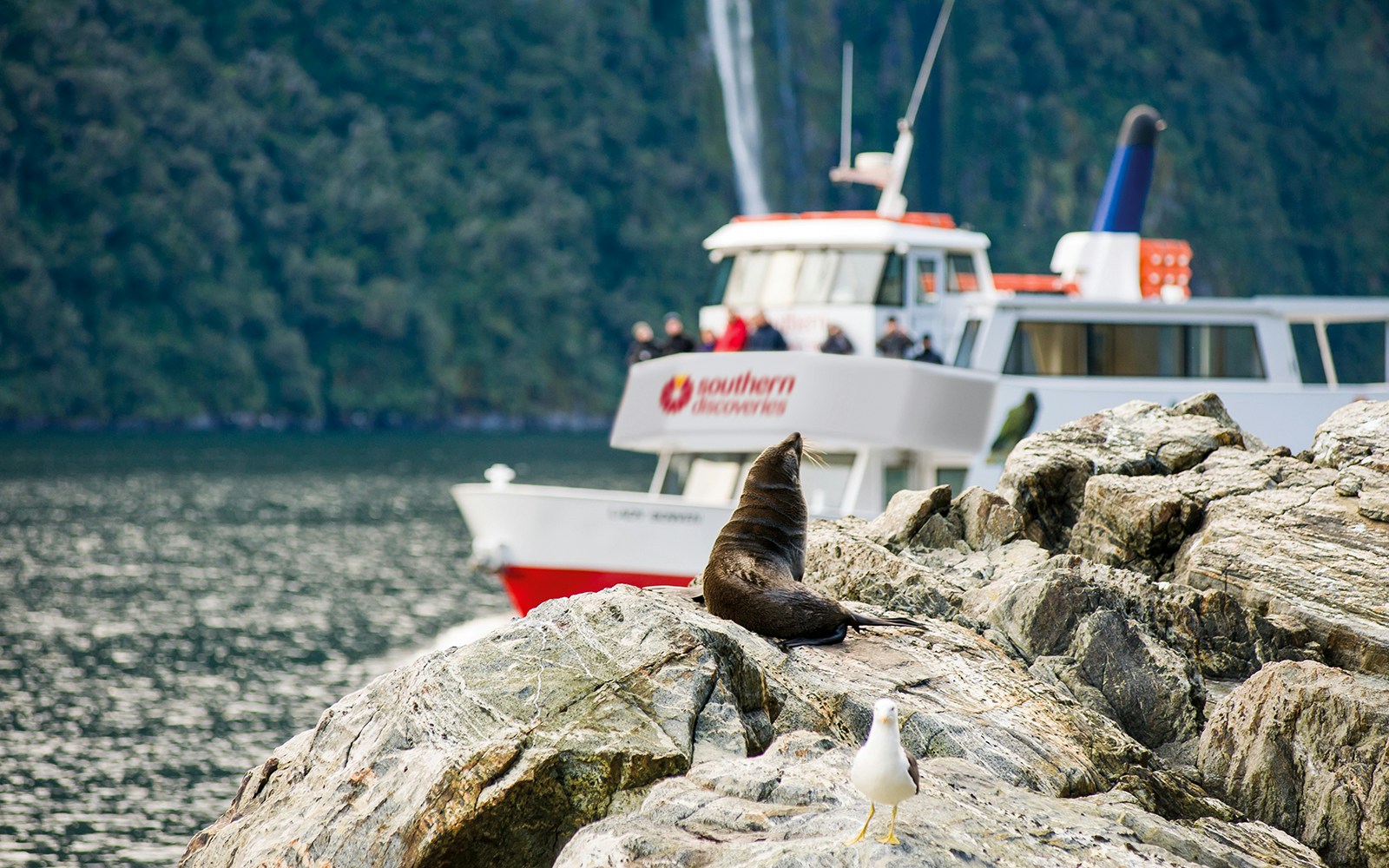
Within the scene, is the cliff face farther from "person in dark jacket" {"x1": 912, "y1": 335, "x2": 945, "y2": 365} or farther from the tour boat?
"person in dark jacket" {"x1": 912, "y1": 335, "x2": 945, "y2": 365}

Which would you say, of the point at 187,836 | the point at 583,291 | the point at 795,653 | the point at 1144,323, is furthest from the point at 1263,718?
the point at 583,291

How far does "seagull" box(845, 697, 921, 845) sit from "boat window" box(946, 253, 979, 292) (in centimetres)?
1790

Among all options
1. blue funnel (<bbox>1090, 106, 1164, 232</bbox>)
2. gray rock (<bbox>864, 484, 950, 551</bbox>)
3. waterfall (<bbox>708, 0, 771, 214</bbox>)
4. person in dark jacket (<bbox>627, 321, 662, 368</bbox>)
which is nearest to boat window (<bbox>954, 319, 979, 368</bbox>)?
person in dark jacket (<bbox>627, 321, 662, 368</bbox>)

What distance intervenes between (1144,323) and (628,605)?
590 inches

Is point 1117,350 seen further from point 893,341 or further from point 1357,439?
point 1357,439

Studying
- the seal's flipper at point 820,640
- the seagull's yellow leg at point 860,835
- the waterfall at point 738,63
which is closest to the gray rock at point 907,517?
the seal's flipper at point 820,640

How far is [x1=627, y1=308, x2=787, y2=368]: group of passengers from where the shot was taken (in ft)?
69.5

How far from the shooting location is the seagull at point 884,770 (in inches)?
Result: 231

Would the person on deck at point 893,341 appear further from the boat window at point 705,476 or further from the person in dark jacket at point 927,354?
the boat window at point 705,476

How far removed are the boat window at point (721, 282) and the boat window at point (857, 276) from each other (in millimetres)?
1885

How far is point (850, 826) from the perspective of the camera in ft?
20.2

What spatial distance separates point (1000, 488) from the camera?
11719mm

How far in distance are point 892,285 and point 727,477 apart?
12.6ft

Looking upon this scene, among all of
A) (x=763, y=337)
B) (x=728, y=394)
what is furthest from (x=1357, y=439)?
(x=763, y=337)
